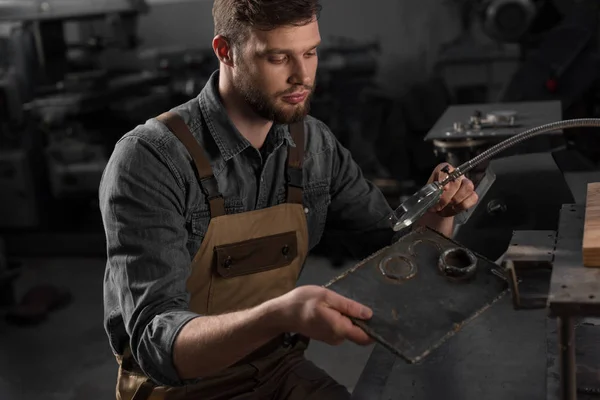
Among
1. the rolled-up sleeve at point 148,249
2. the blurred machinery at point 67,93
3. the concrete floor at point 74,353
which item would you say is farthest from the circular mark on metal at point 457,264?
the blurred machinery at point 67,93

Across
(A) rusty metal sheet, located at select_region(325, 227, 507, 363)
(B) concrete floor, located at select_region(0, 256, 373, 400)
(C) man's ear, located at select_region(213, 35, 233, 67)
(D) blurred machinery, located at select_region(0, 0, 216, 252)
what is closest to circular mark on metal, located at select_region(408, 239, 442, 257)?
(A) rusty metal sheet, located at select_region(325, 227, 507, 363)

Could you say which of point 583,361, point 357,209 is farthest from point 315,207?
point 583,361

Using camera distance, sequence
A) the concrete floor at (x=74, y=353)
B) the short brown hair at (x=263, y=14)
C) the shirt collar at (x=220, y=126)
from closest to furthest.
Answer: the short brown hair at (x=263, y=14) < the shirt collar at (x=220, y=126) < the concrete floor at (x=74, y=353)

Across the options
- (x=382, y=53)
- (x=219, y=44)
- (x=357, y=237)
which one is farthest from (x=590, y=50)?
(x=219, y=44)

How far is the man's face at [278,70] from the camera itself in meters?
1.20

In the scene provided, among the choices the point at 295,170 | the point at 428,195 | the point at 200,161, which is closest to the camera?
the point at 428,195

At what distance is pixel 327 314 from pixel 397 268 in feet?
0.50

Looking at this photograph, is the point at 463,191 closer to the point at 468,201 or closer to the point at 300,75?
the point at 468,201

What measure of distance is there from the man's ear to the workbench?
1.80 feet

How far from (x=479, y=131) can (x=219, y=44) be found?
708 millimetres

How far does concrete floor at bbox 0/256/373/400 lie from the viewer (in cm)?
247

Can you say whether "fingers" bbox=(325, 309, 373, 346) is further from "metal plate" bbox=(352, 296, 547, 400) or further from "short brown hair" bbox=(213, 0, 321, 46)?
"short brown hair" bbox=(213, 0, 321, 46)

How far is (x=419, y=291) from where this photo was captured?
3.12 ft

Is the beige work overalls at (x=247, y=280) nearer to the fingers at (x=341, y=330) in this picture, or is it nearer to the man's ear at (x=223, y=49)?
the man's ear at (x=223, y=49)
